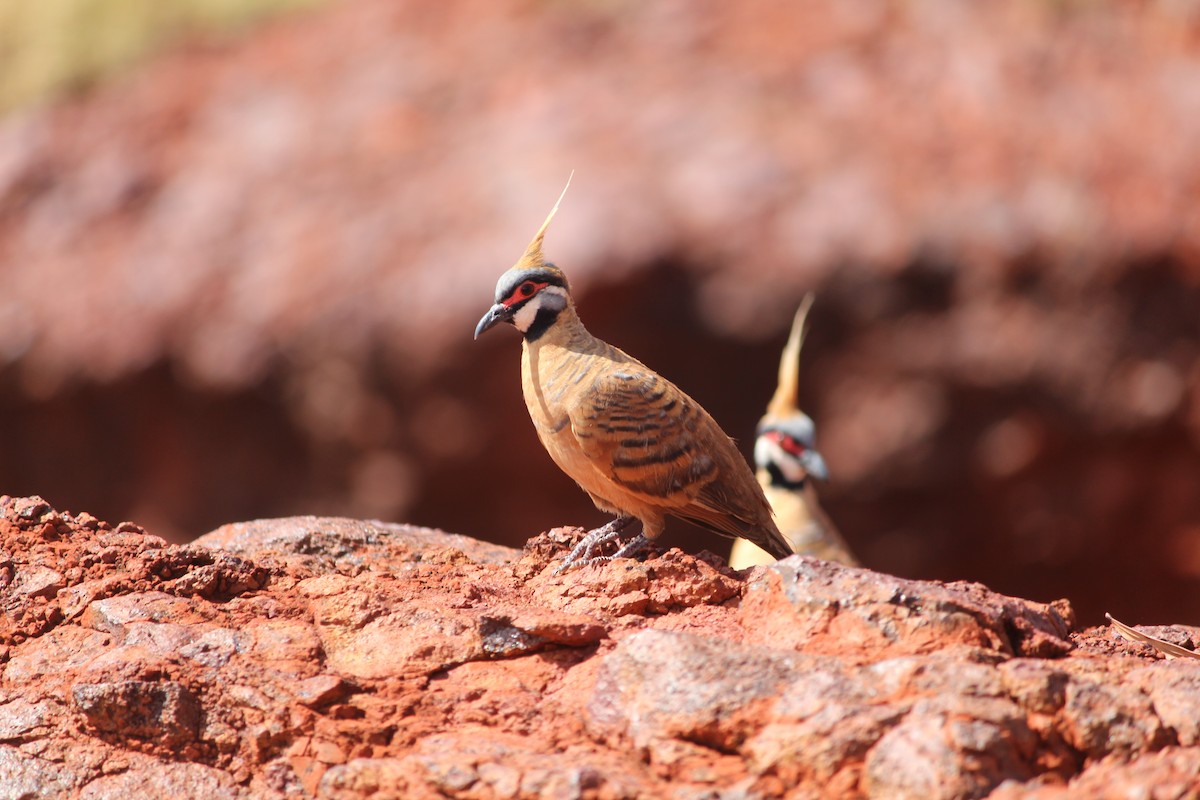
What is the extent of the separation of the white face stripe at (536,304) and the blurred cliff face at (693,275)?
7.56 meters

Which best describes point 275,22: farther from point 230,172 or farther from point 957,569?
point 957,569

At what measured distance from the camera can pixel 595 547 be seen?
532cm

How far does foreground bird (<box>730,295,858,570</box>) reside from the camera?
28.7 ft

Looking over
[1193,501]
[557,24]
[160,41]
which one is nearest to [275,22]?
[160,41]

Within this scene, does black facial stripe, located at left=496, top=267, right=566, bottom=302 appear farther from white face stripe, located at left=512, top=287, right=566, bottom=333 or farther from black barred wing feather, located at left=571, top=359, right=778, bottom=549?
black barred wing feather, located at left=571, top=359, right=778, bottom=549

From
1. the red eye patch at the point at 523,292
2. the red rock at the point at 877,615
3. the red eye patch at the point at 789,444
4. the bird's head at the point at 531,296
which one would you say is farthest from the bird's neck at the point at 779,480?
the red rock at the point at 877,615

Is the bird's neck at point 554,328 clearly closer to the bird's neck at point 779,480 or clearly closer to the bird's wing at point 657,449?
the bird's wing at point 657,449

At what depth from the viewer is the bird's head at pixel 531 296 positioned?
6.00 meters

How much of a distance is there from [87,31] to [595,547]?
47.0 feet

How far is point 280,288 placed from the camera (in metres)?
14.7

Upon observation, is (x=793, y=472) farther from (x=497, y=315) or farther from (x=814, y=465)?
(x=497, y=315)

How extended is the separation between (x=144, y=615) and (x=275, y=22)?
1378cm

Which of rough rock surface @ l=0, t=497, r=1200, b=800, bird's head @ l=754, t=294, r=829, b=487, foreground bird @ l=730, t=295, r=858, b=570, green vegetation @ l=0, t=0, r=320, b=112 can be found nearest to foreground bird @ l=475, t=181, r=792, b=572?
rough rock surface @ l=0, t=497, r=1200, b=800

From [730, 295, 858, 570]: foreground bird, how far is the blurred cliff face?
4.22 m
